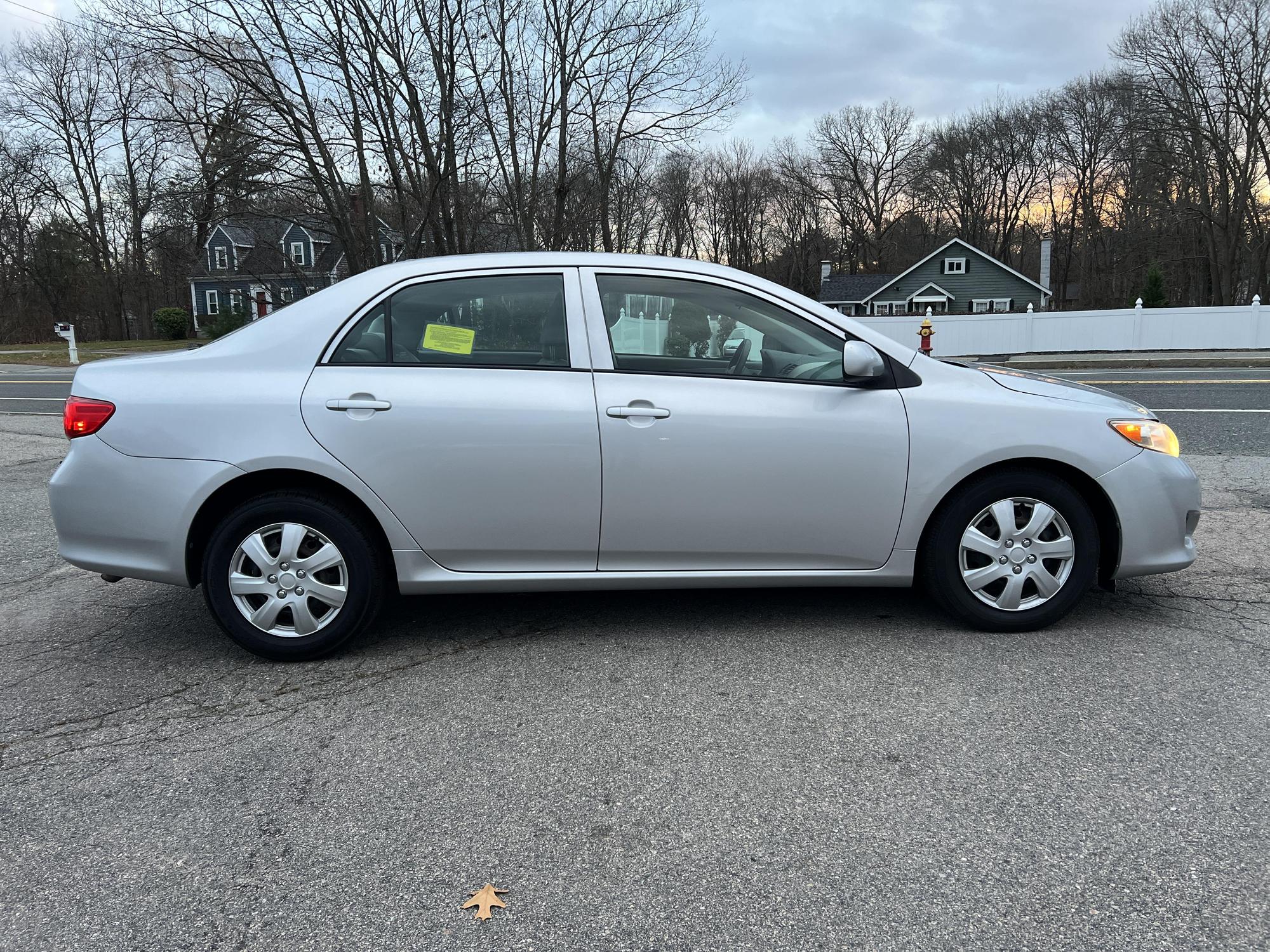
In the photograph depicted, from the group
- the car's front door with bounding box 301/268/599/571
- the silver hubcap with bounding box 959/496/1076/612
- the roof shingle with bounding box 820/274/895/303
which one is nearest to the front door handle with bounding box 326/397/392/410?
the car's front door with bounding box 301/268/599/571

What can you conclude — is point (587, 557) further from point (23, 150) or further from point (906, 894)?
point (23, 150)

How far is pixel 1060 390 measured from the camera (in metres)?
3.94

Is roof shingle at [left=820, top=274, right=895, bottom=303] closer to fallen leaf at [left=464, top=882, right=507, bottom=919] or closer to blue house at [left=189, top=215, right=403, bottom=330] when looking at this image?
blue house at [left=189, top=215, right=403, bottom=330]

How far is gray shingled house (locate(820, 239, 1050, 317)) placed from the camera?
4756cm

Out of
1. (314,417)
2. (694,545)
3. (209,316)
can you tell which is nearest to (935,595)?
(694,545)

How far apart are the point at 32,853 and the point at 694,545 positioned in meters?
2.40

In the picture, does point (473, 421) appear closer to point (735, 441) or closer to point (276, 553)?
point (276, 553)

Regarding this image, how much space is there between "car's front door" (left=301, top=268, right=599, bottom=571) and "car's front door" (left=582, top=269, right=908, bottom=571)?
0.12 meters

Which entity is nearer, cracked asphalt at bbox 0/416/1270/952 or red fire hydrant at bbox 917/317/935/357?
cracked asphalt at bbox 0/416/1270/952

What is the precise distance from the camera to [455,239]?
769 inches

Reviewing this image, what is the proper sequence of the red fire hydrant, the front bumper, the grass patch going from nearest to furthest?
the front bumper, the red fire hydrant, the grass patch

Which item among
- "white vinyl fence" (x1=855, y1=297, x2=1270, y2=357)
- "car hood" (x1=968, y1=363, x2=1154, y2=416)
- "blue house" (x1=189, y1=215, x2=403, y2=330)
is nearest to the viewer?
"car hood" (x1=968, y1=363, x2=1154, y2=416)

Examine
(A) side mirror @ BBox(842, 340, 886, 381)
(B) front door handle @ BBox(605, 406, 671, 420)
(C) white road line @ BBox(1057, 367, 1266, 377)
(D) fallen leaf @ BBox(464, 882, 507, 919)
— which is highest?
(A) side mirror @ BBox(842, 340, 886, 381)

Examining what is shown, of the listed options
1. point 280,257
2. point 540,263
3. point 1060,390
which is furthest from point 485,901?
point 280,257
